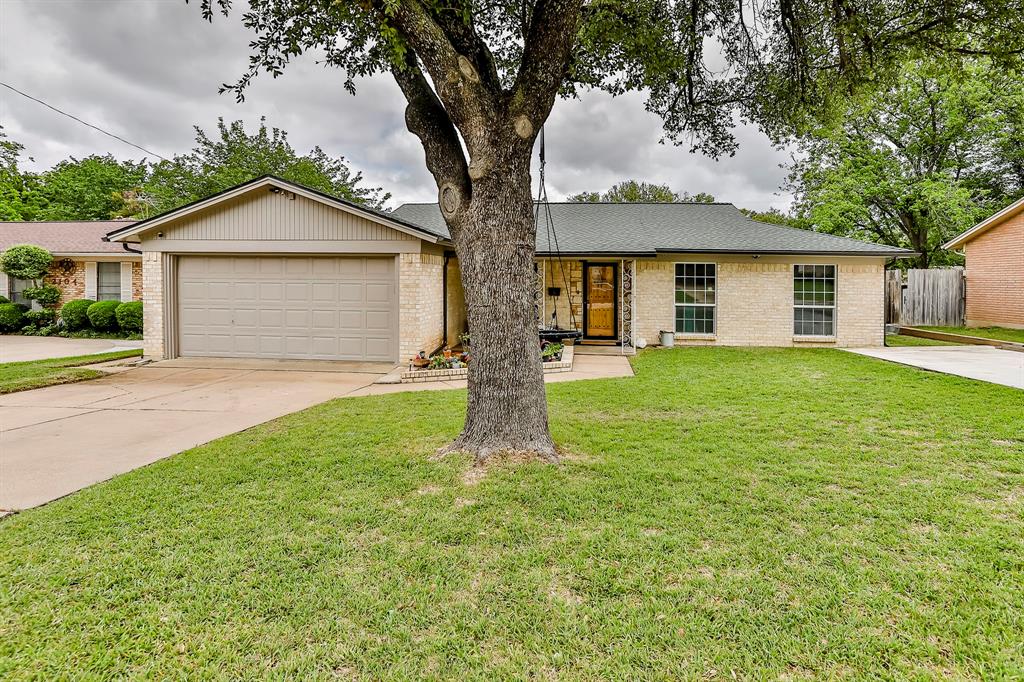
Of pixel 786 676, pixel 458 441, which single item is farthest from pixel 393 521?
pixel 786 676

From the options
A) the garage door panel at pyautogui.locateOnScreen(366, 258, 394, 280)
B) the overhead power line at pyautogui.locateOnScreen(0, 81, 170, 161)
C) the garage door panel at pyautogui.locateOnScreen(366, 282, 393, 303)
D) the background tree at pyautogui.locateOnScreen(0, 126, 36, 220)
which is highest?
the overhead power line at pyautogui.locateOnScreen(0, 81, 170, 161)

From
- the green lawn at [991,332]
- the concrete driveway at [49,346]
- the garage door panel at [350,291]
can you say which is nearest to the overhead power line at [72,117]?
the concrete driveway at [49,346]

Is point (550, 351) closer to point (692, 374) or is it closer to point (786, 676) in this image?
point (692, 374)

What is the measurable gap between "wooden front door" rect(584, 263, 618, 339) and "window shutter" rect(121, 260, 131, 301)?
1469 centimetres

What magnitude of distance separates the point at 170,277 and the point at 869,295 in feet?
53.3

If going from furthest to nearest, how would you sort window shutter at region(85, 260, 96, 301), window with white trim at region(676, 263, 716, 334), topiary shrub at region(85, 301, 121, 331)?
1. window shutter at region(85, 260, 96, 301)
2. topiary shrub at region(85, 301, 121, 331)
3. window with white trim at region(676, 263, 716, 334)

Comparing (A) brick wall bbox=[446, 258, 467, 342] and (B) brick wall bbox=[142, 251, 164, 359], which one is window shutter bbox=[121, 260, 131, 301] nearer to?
(B) brick wall bbox=[142, 251, 164, 359]

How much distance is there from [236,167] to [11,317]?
543 inches

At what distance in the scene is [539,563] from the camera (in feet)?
9.18

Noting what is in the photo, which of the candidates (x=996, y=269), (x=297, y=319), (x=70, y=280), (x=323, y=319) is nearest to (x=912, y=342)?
(x=996, y=269)

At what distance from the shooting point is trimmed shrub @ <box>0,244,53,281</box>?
50.8 ft

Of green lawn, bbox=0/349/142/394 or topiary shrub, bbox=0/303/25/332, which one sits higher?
topiary shrub, bbox=0/303/25/332

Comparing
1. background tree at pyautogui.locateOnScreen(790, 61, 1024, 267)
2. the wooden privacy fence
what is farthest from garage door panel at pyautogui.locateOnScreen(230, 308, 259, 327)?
background tree at pyautogui.locateOnScreen(790, 61, 1024, 267)

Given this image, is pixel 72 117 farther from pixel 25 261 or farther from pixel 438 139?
pixel 438 139
